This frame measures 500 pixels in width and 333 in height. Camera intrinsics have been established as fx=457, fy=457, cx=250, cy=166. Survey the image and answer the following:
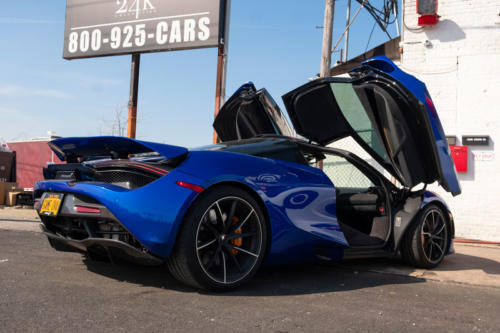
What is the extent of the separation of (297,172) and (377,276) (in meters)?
1.36

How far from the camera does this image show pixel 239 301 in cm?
302

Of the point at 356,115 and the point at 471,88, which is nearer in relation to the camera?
the point at 356,115

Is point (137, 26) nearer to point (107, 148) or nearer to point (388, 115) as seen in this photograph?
point (388, 115)

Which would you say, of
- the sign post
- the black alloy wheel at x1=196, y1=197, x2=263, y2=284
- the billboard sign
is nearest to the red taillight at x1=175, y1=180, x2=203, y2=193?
the black alloy wheel at x1=196, y1=197, x2=263, y2=284

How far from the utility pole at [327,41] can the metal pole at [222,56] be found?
7.51ft

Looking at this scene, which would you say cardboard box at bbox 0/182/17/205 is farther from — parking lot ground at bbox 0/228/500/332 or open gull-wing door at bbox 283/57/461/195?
open gull-wing door at bbox 283/57/461/195

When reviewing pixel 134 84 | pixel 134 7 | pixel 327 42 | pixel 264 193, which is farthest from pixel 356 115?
pixel 134 7

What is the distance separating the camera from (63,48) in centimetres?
1239

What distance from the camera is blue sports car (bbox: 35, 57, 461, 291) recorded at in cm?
302

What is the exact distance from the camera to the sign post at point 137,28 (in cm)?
1030

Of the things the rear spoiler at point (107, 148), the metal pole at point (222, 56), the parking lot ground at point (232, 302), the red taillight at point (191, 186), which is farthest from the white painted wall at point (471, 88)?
the rear spoiler at point (107, 148)

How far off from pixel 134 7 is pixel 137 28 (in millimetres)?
585

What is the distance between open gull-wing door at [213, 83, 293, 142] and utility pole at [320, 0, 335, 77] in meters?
3.67

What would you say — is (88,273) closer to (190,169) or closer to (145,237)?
(145,237)
